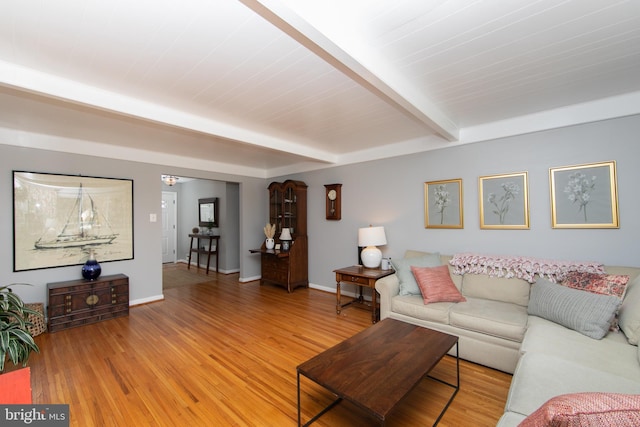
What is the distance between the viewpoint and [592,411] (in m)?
0.58

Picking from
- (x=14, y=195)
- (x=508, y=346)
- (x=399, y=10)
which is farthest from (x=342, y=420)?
(x=14, y=195)

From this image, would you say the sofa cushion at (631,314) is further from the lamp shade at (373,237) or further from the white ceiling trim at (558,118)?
the lamp shade at (373,237)

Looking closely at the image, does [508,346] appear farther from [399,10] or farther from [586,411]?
[399,10]

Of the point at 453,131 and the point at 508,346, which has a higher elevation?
the point at 453,131

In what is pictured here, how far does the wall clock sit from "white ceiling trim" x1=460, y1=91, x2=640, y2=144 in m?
1.98

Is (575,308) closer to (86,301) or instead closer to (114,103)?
(114,103)

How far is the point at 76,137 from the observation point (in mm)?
3539

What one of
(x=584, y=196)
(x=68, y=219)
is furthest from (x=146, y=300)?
(x=584, y=196)

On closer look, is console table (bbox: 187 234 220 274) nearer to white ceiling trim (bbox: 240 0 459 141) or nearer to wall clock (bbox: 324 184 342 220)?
wall clock (bbox: 324 184 342 220)

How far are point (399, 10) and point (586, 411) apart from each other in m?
1.71

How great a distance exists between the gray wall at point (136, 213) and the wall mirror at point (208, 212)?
1.56m

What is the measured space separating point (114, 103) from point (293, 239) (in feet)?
10.8

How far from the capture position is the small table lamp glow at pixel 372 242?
3.67m

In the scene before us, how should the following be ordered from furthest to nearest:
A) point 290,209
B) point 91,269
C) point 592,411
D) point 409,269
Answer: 1. point 290,209
2. point 91,269
3. point 409,269
4. point 592,411
